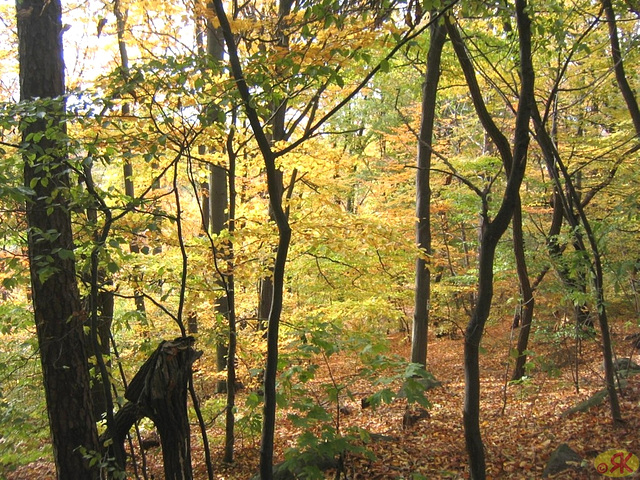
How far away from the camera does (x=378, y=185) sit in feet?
45.2

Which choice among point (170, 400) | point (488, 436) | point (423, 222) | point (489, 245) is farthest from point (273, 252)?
point (488, 436)

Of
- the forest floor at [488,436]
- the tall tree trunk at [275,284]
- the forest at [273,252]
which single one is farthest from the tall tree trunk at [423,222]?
the tall tree trunk at [275,284]

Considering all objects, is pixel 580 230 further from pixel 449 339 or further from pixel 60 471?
pixel 449 339

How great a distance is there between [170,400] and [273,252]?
2.88 meters

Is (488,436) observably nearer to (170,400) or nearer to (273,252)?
(273,252)

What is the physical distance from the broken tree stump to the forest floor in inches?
52.2

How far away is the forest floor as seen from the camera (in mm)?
4754

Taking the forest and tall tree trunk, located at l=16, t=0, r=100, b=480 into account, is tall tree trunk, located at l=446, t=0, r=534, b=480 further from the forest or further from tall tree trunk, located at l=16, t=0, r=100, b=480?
tall tree trunk, located at l=16, t=0, r=100, b=480

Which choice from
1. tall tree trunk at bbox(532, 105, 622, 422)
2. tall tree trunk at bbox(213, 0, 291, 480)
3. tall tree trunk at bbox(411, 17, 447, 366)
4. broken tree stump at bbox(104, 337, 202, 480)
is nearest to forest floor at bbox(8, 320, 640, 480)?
tall tree trunk at bbox(532, 105, 622, 422)

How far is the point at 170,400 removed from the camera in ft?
9.83

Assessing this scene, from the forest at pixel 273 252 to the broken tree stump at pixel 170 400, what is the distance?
1 centimetres

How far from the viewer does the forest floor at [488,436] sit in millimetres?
4754

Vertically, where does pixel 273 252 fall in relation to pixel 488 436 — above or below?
above

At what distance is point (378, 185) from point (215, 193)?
6543 millimetres
